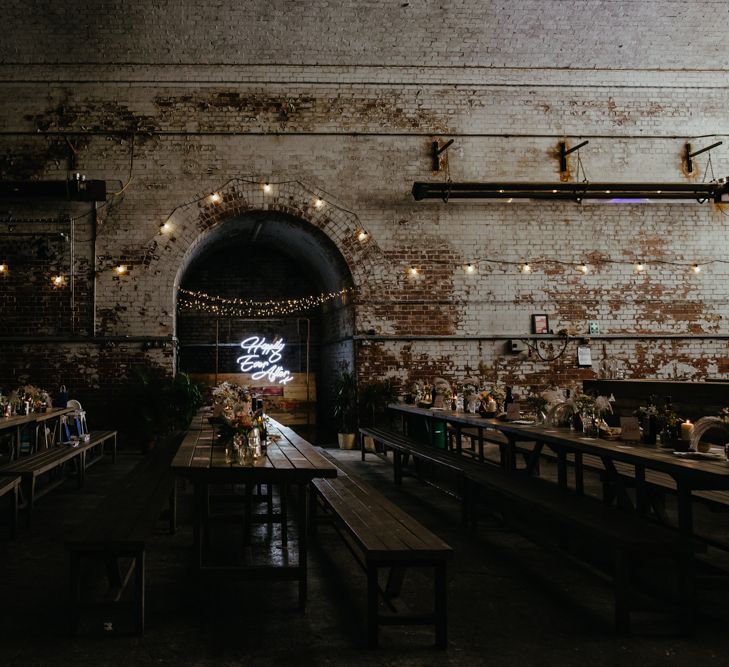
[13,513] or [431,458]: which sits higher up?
[431,458]

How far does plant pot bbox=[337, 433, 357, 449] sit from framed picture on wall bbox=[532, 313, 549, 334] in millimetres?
3319

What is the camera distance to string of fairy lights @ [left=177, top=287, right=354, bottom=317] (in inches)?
488

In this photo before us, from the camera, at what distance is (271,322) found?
12.7m

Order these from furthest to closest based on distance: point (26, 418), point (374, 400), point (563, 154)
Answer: point (563, 154) → point (374, 400) → point (26, 418)

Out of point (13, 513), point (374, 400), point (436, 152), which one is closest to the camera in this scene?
point (13, 513)

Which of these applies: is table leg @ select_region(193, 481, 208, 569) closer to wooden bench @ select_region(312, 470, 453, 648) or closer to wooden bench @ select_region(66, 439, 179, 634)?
wooden bench @ select_region(66, 439, 179, 634)

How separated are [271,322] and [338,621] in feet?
32.5

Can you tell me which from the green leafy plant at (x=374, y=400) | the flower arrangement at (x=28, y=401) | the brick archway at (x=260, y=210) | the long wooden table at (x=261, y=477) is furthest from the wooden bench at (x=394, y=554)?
the brick archway at (x=260, y=210)

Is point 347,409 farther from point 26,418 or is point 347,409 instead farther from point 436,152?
point 26,418

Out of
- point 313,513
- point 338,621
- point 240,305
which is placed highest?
point 240,305

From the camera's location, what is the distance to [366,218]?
10.2m

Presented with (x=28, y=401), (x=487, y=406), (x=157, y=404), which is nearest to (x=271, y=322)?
(x=157, y=404)

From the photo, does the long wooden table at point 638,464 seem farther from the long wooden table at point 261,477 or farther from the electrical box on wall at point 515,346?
the electrical box on wall at point 515,346

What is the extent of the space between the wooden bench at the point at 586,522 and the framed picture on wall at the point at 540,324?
4823mm
